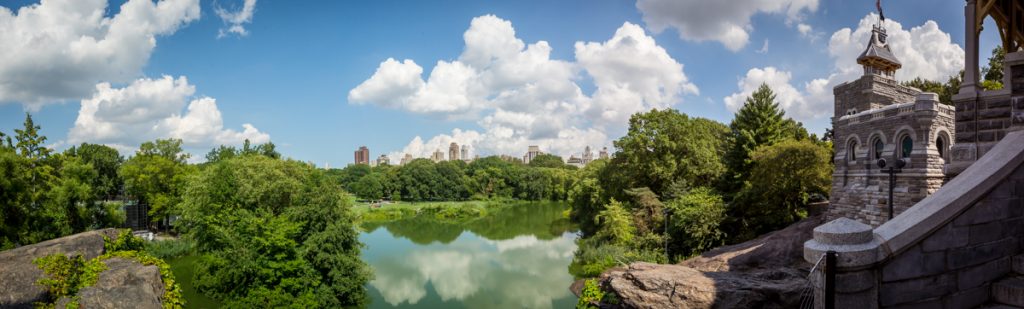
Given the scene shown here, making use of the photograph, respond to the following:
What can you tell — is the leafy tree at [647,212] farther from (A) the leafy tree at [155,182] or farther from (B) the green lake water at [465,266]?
(A) the leafy tree at [155,182]

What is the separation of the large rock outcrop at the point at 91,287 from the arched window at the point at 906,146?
→ 19.8m

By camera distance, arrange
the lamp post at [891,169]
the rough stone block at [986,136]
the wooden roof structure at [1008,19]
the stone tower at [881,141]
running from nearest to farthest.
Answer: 1. the rough stone block at [986,136]
2. the wooden roof structure at [1008,19]
3. the lamp post at [891,169]
4. the stone tower at [881,141]

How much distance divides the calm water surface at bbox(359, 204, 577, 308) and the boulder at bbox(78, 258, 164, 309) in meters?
6.62

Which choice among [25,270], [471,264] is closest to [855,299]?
[25,270]

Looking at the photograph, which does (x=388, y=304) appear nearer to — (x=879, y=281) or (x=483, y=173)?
(x=879, y=281)

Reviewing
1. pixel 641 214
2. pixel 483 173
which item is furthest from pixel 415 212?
pixel 641 214

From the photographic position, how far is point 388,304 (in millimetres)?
17344

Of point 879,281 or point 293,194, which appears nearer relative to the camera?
point 879,281

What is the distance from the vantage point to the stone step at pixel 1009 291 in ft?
12.3

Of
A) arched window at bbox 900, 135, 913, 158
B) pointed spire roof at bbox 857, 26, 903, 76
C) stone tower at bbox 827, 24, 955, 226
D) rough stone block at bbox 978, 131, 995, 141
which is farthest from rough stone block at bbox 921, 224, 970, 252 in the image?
pointed spire roof at bbox 857, 26, 903, 76

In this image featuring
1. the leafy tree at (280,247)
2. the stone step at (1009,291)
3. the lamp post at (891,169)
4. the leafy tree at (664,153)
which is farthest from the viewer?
the leafy tree at (664,153)

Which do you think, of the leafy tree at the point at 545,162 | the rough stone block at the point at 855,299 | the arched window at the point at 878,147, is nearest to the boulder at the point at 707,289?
the arched window at the point at 878,147

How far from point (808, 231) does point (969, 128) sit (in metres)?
10.7

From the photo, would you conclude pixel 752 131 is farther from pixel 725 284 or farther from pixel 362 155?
pixel 362 155
